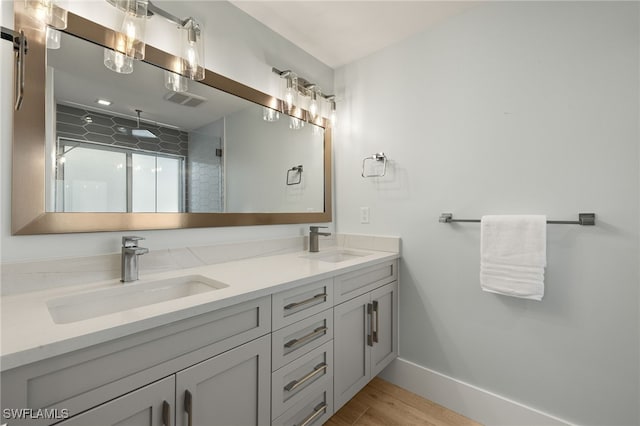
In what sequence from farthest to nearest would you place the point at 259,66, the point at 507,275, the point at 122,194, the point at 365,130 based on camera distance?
the point at 365,130, the point at 259,66, the point at 507,275, the point at 122,194

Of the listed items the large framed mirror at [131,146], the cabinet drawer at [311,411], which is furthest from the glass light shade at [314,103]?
the cabinet drawer at [311,411]

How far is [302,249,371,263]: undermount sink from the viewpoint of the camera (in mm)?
1864

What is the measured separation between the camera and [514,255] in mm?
1406

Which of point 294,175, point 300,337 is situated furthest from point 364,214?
point 300,337

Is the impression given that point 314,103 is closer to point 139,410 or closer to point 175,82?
point 175,82

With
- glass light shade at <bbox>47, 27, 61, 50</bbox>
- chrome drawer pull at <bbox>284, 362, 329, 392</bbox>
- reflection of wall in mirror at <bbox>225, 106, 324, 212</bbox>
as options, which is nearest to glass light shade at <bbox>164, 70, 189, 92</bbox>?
reflection of wall in mirror at <bbox>225, 106, 324, 212</bbox>

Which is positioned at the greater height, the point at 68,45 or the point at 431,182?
the point at 68,45

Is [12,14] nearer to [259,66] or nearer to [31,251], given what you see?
[31,251]

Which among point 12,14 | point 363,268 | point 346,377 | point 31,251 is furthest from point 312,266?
point 12,14

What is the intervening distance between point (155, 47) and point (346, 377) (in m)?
1.85

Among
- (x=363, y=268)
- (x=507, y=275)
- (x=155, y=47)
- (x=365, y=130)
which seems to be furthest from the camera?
(x=365, y=130)

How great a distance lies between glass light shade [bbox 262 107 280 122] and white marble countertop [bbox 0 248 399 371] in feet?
3.07

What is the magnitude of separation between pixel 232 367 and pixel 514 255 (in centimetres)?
137

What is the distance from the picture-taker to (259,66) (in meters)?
1.76
